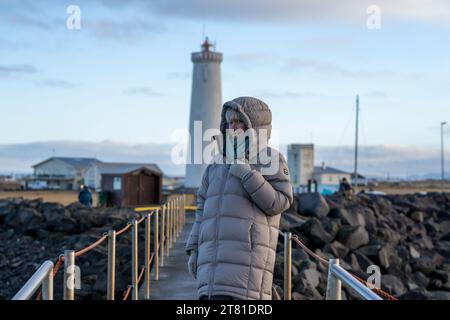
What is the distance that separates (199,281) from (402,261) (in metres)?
12.7

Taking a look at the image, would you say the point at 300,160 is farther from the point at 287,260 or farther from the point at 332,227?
the point at 287,260

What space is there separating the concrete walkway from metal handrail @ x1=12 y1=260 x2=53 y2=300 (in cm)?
381

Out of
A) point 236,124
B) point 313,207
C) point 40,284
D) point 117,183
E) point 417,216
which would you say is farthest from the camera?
point 417,216

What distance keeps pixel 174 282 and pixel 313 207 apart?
1179 centimetres

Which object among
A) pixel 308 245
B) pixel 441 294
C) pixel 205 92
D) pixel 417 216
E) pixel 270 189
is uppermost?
pixel 205 92

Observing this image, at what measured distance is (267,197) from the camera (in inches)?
149

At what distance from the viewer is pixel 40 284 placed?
355 centimetres

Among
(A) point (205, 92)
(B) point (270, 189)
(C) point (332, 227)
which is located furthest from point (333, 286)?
(A) point (205, 92)

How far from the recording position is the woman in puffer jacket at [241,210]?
12.3 ft

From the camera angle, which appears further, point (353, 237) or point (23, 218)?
point (23, 218)

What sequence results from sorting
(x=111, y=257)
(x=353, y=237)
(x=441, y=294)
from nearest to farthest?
(x=111, y=257), (x=441, y=294), (x=353, y=237)

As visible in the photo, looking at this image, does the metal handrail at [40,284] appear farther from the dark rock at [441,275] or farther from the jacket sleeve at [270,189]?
the dark rock at [441,275]

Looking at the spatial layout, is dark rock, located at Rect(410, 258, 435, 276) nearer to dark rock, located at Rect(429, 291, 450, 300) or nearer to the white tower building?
dark rock, located at Rect(429, 291, 450, 300)
